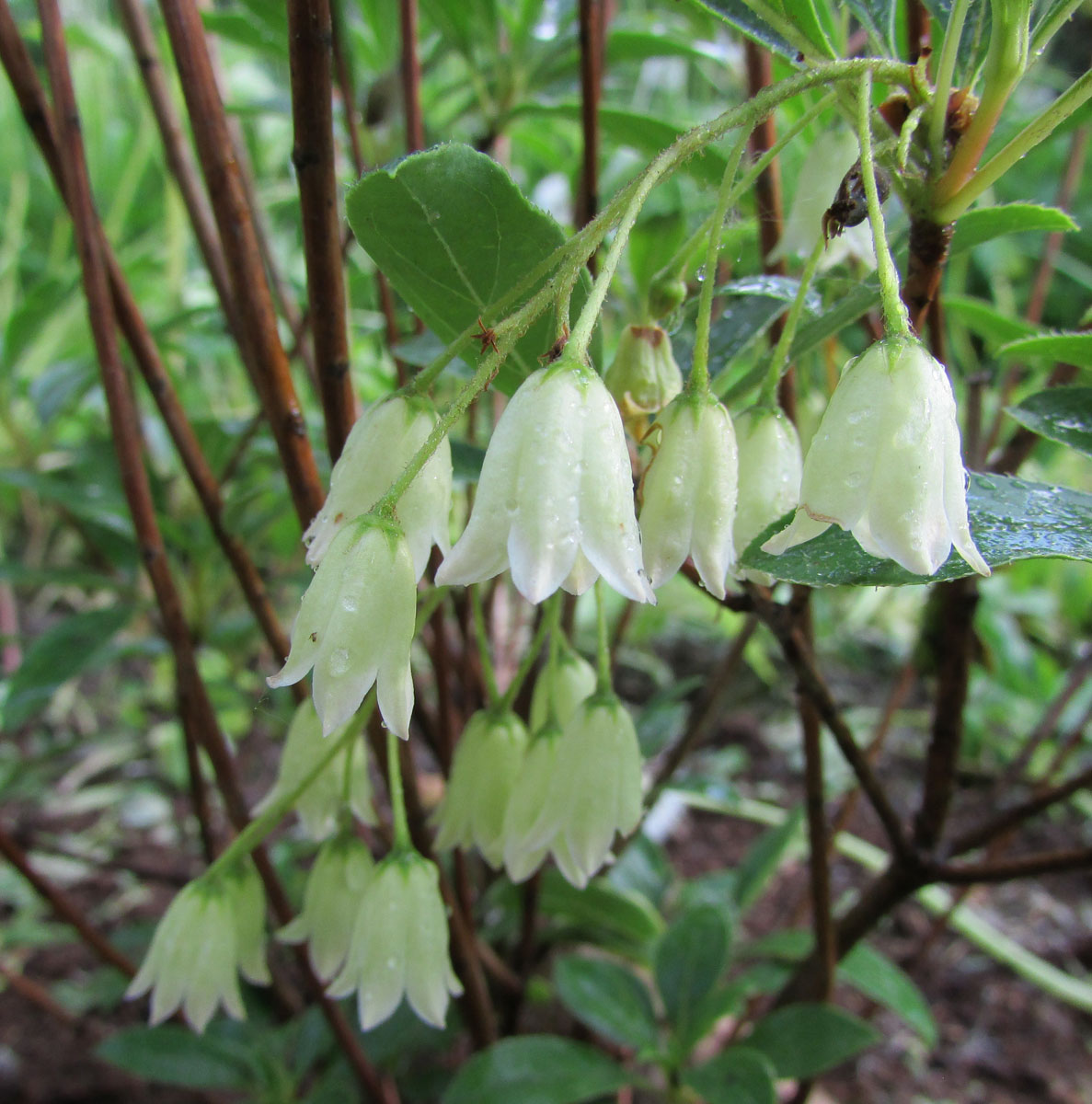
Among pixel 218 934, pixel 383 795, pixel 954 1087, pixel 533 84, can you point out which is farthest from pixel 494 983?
pixel 533 84

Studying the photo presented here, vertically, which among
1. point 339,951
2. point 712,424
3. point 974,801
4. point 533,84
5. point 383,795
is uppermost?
point 533,84

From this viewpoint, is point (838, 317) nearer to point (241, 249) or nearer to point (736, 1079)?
point (241, 249)

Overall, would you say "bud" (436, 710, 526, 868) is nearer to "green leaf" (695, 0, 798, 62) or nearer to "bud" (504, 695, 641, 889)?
"bud" (504, 695, 641, 889)

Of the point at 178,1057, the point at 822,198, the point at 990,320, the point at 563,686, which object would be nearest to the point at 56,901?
the point at 178,1057

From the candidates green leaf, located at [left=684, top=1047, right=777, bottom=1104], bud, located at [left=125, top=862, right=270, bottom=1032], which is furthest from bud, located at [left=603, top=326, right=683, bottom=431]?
green leaf, located at [left=684, top=1047, right=777, bottom=1104]

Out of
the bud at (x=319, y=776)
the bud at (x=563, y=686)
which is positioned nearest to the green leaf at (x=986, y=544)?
the bud at (x=563, y=686)

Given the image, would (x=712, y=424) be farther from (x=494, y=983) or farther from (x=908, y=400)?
(x=494, y=983)

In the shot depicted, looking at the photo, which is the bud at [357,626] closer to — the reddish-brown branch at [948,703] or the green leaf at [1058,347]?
the green leaf at [1058,347]
